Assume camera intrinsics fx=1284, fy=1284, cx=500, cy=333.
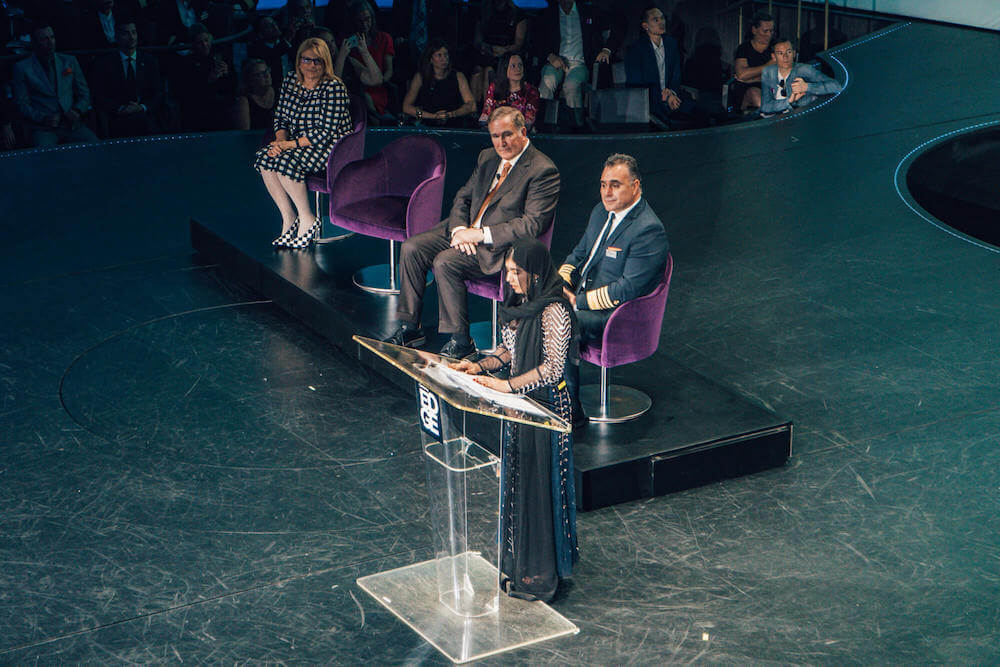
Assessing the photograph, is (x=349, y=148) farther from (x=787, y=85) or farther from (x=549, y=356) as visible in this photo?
(x=787, y=85)

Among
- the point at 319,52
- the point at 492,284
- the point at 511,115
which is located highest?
the point at 319,52

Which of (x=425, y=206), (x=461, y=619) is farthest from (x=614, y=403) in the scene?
(x=425, y=206)

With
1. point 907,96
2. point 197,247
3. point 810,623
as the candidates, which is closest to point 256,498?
point 810,623

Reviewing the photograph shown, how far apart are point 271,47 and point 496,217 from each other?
5.47 m

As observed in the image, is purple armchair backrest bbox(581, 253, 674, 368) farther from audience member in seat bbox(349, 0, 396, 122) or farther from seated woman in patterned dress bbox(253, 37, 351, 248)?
audience member in seat bbox(349, 0, 396, 122)

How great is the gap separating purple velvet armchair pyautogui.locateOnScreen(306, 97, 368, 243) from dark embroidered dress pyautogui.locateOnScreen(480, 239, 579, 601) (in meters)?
2.96

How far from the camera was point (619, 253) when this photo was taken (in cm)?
511

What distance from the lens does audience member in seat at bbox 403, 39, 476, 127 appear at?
1021cm

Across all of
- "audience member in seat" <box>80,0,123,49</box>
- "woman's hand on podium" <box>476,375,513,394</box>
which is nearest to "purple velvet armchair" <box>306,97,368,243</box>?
Answer: "woman's hand on podium" <box>476,375,513,394</box>

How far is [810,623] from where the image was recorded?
159 inches

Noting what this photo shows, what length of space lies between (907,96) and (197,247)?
5954 millimetres

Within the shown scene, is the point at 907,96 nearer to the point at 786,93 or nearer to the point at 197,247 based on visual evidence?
the point at 786,93

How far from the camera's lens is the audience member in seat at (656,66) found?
10.2 metres

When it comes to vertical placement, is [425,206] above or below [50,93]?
below
